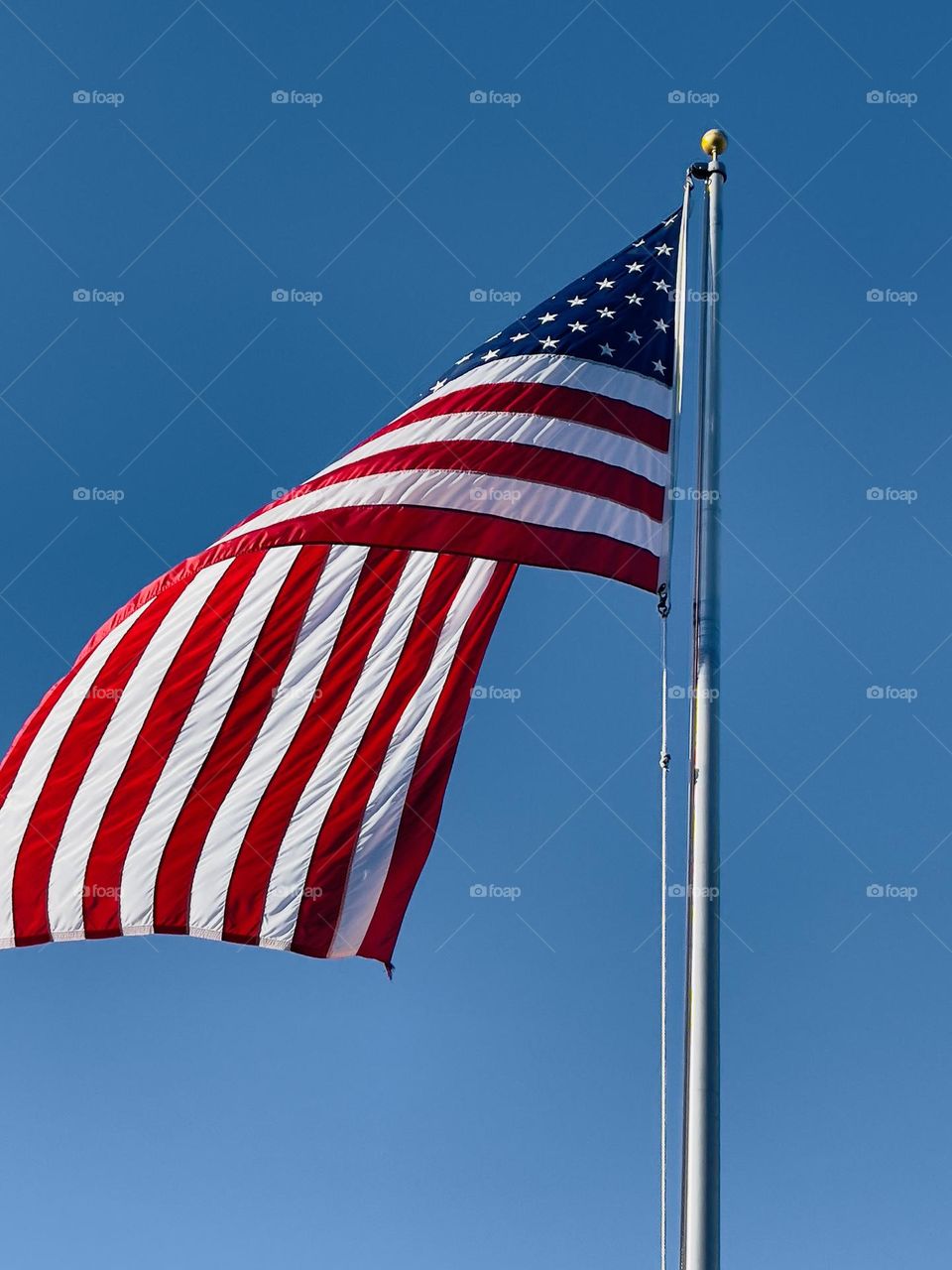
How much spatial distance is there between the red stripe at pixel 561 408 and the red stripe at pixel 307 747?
1357 millimetres

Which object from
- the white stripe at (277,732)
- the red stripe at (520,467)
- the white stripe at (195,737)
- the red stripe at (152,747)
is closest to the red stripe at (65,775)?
the red stripe at (152,747)

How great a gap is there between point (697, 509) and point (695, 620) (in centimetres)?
96

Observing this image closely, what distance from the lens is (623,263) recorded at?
14.6 meters

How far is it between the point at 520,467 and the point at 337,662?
7.88ft

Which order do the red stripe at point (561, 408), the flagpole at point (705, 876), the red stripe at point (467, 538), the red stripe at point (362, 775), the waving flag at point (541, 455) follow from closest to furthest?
1. the flagpole at point (705, 876)
2. the red stripe at point (467, 538)
3. the waving flag at point (541, 455)
4. the red stripe at point (362, 775)
5. the red stripe at point (561, 408)

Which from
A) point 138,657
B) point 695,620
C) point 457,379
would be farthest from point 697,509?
point 138,657

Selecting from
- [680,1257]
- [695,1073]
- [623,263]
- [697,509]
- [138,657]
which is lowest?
[680,1257]

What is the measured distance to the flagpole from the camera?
390 inches

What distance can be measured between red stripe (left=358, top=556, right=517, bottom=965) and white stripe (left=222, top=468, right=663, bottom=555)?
1.24 metres

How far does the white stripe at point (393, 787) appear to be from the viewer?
41.5 feet

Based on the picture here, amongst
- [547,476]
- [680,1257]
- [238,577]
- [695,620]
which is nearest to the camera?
[680,1257]

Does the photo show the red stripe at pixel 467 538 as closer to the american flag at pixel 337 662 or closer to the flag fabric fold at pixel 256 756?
the american flag at pixel 337 662

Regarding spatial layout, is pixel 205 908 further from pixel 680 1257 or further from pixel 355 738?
pixel 680 1257

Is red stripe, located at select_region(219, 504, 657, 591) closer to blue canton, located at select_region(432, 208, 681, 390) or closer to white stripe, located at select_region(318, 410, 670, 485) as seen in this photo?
white stripe, located at select_region(318, 410, 670, 485)
